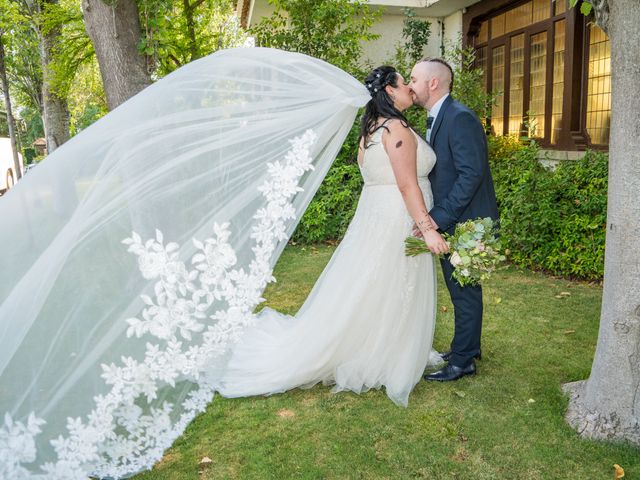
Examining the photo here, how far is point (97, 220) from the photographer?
109 inches

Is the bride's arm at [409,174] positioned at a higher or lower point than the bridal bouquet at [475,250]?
higher

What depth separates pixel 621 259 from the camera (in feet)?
10.2

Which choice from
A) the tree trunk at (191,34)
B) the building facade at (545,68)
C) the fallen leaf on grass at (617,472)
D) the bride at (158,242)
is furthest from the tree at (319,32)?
the fallen leaf on grass at (617,472)

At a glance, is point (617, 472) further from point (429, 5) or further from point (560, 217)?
point (429, 5)

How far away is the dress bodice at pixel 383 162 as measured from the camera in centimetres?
377

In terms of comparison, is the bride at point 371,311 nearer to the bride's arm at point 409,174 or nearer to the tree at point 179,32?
the bride's arm at point 409,174

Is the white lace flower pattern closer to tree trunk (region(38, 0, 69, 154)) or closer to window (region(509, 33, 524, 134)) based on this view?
window (region(509, 33, 524, 134))

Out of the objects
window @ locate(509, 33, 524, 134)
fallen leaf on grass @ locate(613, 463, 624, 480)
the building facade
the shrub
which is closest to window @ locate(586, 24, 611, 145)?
the building facade

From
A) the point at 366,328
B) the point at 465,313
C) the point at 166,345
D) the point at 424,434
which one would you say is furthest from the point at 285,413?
the point at 465,313

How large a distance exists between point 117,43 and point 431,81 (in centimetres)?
361

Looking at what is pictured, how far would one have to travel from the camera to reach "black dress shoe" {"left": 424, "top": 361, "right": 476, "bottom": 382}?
405 cm

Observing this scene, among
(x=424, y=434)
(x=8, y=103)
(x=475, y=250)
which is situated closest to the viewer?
(x=424, y=434)

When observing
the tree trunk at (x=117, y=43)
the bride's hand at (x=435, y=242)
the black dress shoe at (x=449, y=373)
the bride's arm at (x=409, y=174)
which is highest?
the tree trunk at (x=117, y=43)

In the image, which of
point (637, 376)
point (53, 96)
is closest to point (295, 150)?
point (637, 376)
